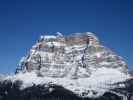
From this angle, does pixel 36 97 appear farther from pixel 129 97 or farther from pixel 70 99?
pixel 129 97

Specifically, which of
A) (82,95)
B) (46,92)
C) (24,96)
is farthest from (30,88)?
(82,95)

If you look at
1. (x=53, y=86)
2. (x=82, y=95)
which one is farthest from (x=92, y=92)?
(x=53, y=86)

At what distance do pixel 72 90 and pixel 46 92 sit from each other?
11474mm

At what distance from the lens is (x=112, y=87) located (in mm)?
197500

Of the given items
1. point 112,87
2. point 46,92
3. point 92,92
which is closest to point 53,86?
point 46,92

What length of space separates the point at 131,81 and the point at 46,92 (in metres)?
41.1

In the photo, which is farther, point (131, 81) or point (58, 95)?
point (131, 81)

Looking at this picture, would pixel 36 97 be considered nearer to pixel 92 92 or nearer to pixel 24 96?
pixel 24 96

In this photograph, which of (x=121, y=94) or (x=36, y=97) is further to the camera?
(x=36, y=97)

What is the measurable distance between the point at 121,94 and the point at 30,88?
45832 mm

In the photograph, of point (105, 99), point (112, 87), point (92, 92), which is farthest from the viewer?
point (112, 87)

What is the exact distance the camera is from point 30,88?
199m

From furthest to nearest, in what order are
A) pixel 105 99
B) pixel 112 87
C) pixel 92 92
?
pixel 112 87
pixel 92 92
pixel 105 99

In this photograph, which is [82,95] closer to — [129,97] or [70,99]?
[70,99]
